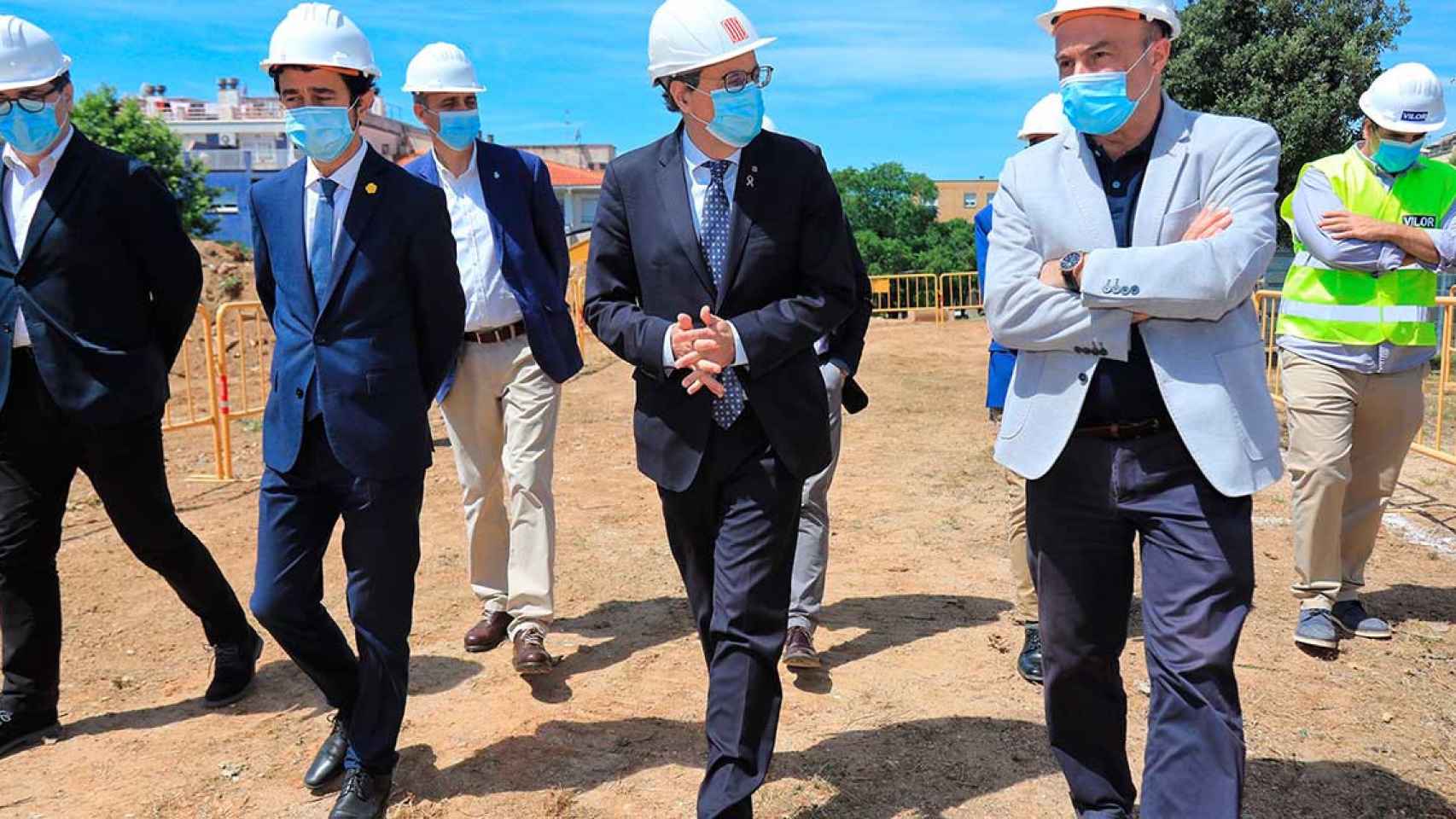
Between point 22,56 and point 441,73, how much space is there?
1.55 m

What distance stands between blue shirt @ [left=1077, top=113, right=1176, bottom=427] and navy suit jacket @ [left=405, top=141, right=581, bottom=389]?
8.01ft

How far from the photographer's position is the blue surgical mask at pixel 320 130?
348 centimetres

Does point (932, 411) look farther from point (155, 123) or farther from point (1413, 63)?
point (155, 123)

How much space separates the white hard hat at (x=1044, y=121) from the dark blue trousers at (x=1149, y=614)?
2018 mm

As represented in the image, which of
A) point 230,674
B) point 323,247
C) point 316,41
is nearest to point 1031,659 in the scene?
point 323,247

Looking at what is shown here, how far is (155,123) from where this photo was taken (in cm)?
4434

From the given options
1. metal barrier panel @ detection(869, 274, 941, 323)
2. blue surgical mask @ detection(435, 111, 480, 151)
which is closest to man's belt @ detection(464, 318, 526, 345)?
blue surgical mask @ detection(435, 111, 480, 151)

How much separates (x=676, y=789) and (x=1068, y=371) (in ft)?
6.08

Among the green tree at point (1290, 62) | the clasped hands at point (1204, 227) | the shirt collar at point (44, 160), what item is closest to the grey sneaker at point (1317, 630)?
the clasped hands at point (1204, 227)

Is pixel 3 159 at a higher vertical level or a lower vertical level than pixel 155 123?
lower

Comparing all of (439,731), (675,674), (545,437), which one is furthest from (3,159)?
(675,674)

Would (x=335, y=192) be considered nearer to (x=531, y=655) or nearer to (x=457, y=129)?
(x=457, y=129)

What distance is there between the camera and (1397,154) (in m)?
4.93

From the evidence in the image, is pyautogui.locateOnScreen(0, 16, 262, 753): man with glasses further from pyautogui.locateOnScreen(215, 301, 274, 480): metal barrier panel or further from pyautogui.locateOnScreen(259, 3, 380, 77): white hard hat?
pyautogui.locateOnScreen(259, 3, 380, 77): white hard hat
